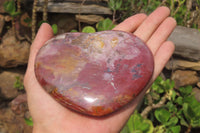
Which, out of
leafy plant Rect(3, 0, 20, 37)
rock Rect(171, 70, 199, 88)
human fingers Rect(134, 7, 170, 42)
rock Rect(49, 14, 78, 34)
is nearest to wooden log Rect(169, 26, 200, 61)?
rock Rect(171, 70, 199, 88)

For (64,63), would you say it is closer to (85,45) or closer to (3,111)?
(85,45)

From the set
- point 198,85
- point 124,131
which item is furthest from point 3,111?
point 198,85

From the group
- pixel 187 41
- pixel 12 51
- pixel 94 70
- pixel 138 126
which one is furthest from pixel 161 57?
pixel 12 51

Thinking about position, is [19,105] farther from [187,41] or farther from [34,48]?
[187,41]

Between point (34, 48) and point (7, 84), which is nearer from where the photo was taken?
→ point (34, 48)

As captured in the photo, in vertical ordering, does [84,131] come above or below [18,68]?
above

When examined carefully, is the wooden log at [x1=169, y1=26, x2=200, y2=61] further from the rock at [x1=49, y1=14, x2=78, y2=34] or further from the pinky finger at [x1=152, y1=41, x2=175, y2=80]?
the rock at [x1=49, y1=14, x2=78, y2=34]
